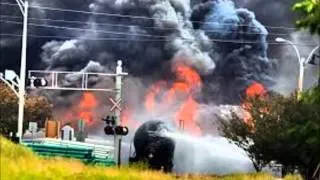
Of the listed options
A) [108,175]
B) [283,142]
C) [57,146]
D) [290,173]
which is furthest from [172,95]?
[108,175]

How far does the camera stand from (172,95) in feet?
169

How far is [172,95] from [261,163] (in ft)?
34.8

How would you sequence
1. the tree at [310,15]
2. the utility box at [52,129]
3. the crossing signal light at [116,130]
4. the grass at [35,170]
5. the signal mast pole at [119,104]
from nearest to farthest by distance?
the tree at [310,15] < the grass at [35,170] < the crossing signal light at [116,130] < the signal mast pole at [119,104] < the utility box at [52,129]

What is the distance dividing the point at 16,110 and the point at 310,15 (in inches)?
1525

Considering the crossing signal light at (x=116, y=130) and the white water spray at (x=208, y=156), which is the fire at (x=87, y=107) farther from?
the crossing signal light at (x=116, y=130)

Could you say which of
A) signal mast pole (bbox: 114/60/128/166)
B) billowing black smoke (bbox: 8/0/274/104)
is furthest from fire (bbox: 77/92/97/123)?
signal mast pole (bbox: 114/60/128/166)

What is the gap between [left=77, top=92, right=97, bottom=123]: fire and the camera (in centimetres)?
4962

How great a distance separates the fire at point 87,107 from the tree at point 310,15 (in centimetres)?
3569

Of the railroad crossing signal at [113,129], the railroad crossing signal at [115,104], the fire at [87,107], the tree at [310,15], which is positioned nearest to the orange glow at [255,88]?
the railroad crossing signal at [115,104]

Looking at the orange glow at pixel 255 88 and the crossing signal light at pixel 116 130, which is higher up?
the orange glow at pixel 255 88

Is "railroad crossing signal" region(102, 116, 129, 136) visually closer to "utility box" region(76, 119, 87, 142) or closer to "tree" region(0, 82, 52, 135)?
"utility box" region(76, 119, 87, 142)

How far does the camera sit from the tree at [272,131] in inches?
1304

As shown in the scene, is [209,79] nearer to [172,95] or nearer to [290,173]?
[172,95]

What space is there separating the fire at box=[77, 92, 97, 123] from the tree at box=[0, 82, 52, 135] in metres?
2.03
